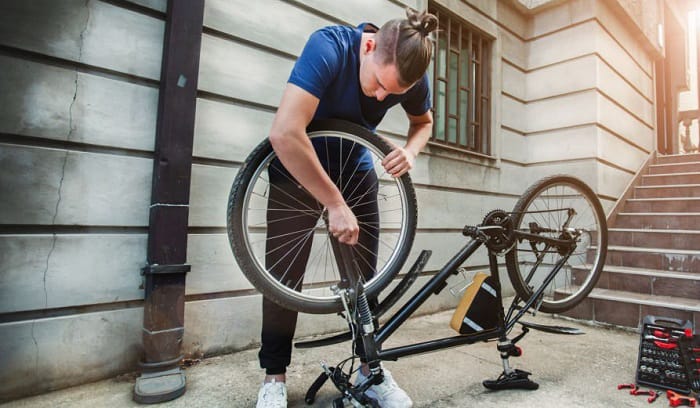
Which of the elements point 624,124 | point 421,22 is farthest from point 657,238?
point 421,22

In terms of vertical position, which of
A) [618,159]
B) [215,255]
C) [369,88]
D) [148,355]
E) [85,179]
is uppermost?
[618,159]

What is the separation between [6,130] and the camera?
167cm

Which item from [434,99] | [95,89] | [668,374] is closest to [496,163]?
[434,99]

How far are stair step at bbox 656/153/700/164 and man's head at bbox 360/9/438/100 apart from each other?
6745 millimetres

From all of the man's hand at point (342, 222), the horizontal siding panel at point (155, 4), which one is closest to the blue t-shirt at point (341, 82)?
the man's hand at point (342, 222)

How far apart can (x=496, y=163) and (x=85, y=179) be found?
163 inches

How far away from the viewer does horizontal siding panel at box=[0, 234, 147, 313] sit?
66.1 inches

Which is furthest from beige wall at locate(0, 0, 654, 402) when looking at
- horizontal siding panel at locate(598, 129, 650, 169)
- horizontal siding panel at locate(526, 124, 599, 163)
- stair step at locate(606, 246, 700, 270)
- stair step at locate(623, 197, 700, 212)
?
stair step at locate(623, 197, 700, 212)

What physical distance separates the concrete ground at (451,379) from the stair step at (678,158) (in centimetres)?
481

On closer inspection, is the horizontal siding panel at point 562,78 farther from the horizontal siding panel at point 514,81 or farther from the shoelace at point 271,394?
the shoelace at point 271,394

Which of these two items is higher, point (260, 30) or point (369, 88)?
point (260, 30)

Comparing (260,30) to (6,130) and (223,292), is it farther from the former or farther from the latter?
(223,292)

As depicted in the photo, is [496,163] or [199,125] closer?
[199,125]

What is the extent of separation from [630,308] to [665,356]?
130 centimetres
